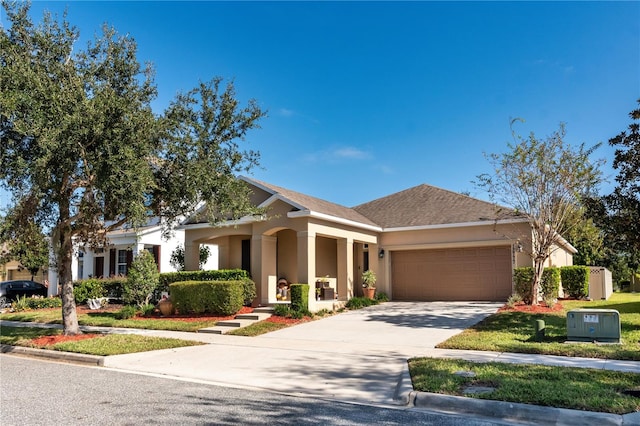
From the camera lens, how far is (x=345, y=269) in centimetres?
1980

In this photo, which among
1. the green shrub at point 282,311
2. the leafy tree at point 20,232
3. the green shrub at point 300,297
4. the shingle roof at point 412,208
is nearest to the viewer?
the leafy tree at point 20,232

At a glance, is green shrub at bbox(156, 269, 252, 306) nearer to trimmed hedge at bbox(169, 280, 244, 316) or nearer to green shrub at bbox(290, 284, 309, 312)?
trimmed hedge at bbox(169, 280, 244, 316)

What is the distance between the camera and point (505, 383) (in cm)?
705

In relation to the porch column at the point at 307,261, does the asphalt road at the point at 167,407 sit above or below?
below

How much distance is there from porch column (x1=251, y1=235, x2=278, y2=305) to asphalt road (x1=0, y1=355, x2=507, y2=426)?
10111 mm

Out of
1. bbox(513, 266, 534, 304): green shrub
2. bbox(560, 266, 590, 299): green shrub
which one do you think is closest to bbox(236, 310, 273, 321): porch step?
bbox(513, 266, 534, 304): green shrub

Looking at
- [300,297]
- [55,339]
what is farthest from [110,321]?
[300,297]

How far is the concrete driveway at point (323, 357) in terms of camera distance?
7.86 metres

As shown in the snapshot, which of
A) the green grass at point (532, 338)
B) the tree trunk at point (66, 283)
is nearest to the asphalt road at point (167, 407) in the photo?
the green grass at point (532, 338)

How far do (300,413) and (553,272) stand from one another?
14478 mm

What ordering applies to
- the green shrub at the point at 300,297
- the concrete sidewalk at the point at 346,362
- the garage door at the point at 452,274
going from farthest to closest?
the garage door at the point at 452,274 < the green shrub at the point at 300,297 < the concrete sidewalk at the point at 346,362

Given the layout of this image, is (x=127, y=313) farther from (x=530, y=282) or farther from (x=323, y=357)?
(x=530, y=282)

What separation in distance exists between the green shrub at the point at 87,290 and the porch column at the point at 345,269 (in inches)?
467

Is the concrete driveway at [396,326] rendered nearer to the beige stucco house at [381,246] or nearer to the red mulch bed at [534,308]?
the red mulch bed at [534,308]
